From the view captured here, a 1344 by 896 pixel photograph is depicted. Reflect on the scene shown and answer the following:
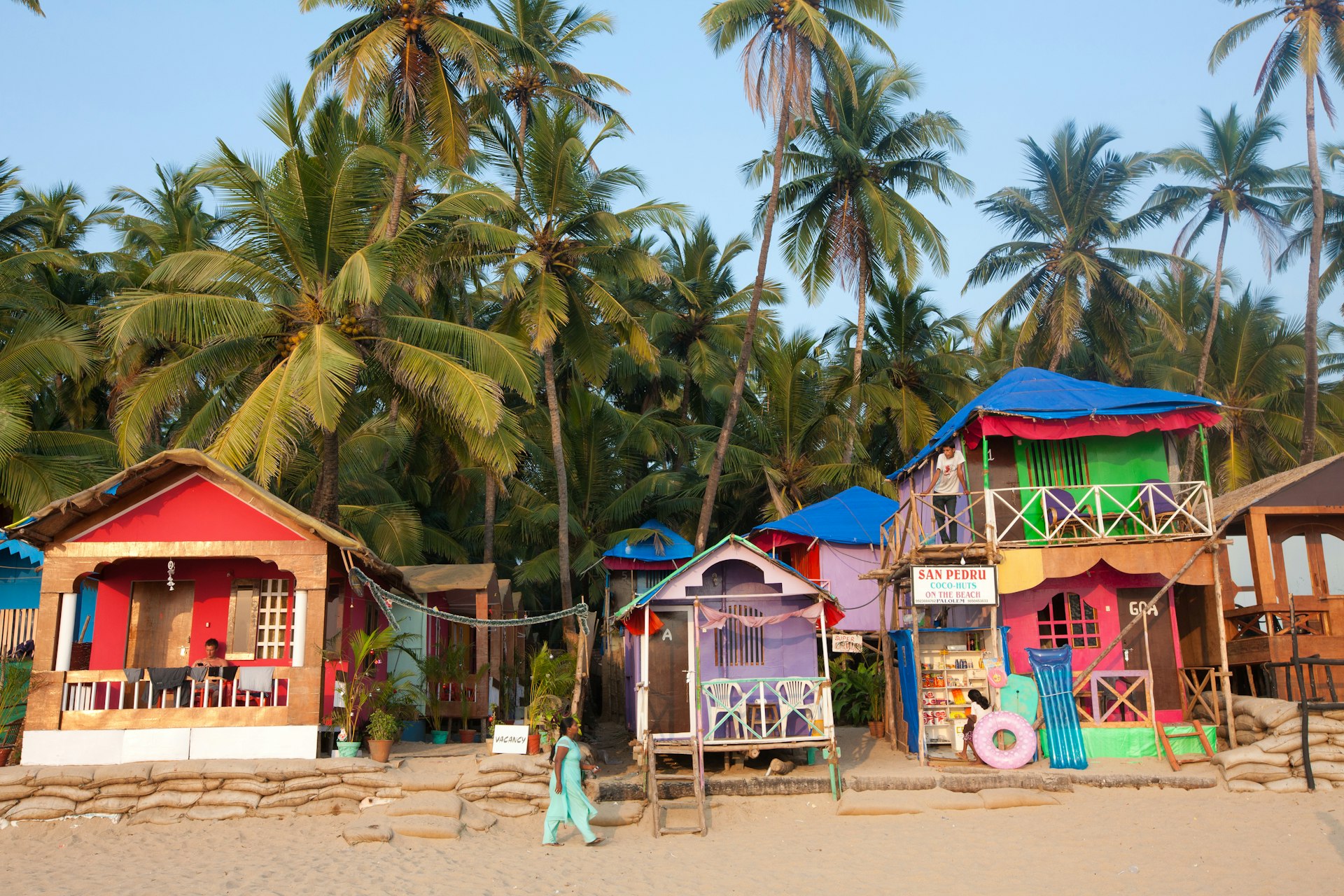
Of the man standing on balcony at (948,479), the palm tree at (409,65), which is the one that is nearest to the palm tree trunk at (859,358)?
the man standing on balcony at (948,479)

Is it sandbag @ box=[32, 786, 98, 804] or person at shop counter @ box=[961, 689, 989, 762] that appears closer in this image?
sandbag @ box=[32, 786, 98, 804]

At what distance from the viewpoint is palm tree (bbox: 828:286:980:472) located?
91.8ft

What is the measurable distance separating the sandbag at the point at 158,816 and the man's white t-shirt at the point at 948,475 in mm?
12017

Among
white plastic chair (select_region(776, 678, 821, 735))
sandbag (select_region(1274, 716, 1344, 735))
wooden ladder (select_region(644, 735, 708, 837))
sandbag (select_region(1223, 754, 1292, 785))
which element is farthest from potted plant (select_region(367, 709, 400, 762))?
sandbag (select_region(1274, 716, 1344, 735))

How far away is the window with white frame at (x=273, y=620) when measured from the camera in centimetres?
1570

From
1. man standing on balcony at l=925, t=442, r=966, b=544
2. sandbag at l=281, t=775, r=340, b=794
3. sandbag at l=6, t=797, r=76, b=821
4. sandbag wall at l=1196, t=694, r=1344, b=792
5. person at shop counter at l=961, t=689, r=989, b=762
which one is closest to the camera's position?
sandbag at l=6, t=797, r=76, b=821

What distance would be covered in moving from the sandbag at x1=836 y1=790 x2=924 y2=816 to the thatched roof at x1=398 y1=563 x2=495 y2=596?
774 cm

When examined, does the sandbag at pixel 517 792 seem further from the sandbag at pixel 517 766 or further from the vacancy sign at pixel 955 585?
the vacancy sign at pixel 955 585

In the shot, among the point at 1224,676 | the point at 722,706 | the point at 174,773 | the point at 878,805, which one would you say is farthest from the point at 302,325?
the point at 1224,676

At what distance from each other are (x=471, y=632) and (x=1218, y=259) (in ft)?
73.4

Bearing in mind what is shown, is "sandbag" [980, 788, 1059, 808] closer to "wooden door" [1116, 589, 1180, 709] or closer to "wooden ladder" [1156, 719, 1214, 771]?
"wooden ladder" [1156, 719, 1214, 771]

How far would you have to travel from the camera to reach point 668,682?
16.3 metres

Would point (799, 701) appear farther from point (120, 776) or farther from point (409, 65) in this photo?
point (409, 65)

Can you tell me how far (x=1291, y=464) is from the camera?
29812mm
